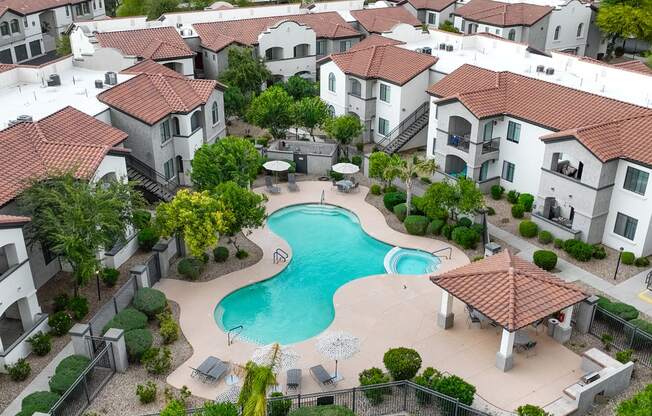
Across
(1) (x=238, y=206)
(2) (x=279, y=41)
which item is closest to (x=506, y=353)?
(1) (x=238, y=206)

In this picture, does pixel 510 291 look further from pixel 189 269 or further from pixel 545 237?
pixel 189 269

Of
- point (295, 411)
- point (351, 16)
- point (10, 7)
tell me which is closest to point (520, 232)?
point (295, 411)

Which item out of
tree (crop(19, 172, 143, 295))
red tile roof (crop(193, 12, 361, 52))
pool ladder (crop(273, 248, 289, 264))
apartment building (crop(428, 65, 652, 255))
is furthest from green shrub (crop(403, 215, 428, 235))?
red tile roof (crop(193, 12, 361, 52))

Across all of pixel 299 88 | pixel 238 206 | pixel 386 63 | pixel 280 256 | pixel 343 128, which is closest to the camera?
pixel 238 206

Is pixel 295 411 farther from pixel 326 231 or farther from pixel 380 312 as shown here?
pixel 326 231

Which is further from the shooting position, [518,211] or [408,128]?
[408,128]

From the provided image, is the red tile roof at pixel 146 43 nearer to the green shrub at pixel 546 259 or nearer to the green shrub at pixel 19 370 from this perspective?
the green shrub at pixel 19 370
